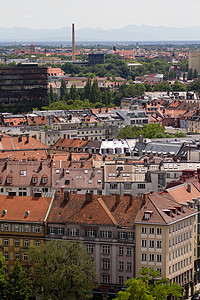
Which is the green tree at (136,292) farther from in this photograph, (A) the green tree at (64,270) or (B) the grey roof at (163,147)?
(B) the grey roof at (163,147)

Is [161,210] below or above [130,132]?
above

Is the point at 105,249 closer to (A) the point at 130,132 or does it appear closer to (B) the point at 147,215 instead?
(B) the point at 147,215

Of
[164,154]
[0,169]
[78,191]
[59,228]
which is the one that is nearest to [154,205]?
[59,228]

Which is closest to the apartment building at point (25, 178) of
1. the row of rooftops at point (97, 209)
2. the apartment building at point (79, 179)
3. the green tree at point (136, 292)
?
the apartment building at point (79, 179)

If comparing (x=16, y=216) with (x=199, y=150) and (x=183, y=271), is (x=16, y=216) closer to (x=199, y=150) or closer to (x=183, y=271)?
(x=183, y=271)

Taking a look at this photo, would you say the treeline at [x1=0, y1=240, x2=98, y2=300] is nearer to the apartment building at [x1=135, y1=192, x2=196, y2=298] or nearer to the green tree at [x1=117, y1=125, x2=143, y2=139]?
the apartment building at [x1=135, y1=192, x2=196, y2=298]

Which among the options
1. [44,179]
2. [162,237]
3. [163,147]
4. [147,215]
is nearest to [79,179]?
[44,179]

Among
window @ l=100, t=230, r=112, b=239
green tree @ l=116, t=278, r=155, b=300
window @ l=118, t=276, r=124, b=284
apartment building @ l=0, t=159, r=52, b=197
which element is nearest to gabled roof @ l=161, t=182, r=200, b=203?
window @ l=100, t=230, r=112, b=239

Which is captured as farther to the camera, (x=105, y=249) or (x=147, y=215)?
(x=105, y=249)
